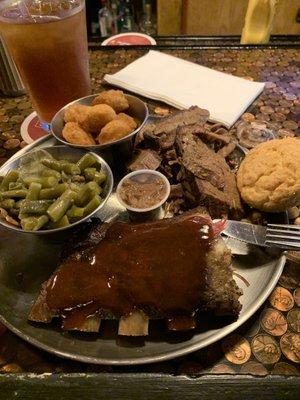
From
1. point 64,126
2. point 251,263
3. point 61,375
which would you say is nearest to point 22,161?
point 64,126

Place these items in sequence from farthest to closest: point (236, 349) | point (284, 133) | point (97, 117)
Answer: point (284, 133)
point (97, 117)
point (236, 349)

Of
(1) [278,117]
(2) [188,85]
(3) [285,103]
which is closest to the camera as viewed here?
(1) [278,117]

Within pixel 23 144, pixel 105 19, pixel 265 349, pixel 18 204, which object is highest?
pixel 18 204

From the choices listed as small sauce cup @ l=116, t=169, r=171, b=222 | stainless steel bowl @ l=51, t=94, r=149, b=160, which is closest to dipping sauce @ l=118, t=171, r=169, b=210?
small sauce cup @ l=116, t=169, r=171, b=222

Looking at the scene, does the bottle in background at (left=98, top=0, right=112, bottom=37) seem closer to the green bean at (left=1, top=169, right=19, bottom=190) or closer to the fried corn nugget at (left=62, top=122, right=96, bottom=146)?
the fried corn nugget at (left=62, top=122, right=96, bottom=146)

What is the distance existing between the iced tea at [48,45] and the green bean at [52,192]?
105 centimetres

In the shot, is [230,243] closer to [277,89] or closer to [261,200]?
[261,200]

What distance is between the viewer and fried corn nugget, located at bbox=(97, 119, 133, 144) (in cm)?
232

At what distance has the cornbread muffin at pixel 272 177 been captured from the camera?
76.4 inches

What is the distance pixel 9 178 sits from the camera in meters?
2.07

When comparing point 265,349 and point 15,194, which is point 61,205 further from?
point 265,349

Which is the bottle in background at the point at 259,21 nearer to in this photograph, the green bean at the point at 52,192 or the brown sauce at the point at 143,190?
the brown sauce at the point at 143,190

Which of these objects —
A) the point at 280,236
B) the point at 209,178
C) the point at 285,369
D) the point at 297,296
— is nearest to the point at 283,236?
the point at 280,236

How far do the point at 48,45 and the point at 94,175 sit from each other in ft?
3.42
